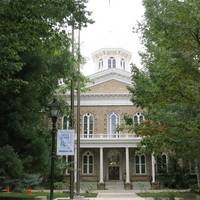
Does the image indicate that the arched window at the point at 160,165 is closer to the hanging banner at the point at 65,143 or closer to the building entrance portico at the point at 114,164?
the building entrance portico at the point at 114,164

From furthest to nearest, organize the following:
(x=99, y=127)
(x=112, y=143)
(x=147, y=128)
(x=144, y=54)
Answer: (x=99, y=127)
(x=112, y=143)
(x=144, y=54)
(x=147, y=128)

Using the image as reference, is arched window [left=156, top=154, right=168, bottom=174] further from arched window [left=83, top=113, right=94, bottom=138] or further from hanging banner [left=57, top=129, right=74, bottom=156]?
hanging banner [left=57, top=129, right=74, bottom=156]

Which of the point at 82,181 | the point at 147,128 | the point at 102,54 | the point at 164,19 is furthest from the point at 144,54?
the point at 102,54

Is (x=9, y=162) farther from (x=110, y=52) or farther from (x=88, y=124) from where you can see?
(x=110, y=52)

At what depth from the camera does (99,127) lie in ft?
144

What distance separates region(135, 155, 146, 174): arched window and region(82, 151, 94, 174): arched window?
456cm

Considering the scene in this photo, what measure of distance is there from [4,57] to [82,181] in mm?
32648

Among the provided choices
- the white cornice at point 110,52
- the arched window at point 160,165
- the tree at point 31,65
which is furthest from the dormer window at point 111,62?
the tree at point 31,65

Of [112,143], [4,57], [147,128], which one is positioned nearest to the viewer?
[4,57]

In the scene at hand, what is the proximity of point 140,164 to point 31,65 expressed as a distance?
2636cm

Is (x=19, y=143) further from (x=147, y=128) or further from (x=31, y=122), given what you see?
(x=147, y=128)

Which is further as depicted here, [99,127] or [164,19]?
[99,127]

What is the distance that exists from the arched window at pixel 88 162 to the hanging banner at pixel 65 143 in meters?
30.0

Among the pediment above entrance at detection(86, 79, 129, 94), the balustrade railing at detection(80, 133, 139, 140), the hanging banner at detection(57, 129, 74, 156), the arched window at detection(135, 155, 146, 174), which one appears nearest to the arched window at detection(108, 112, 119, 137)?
the balustrade railing at detection(80, 133, 139, 140)
